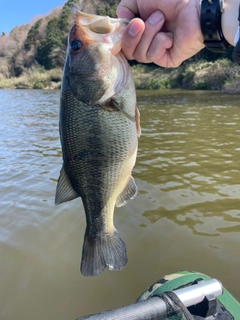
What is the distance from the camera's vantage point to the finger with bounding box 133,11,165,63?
6.95ft

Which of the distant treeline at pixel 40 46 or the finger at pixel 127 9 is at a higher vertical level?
the distant treeline at pixel 40 46

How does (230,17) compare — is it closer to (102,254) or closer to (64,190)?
(64,190)

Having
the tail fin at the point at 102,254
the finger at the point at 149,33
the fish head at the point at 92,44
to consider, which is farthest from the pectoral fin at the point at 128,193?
the finger at the point at 149,33

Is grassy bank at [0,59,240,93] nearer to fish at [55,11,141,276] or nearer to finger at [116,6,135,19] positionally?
finger at [116,6,135,19]

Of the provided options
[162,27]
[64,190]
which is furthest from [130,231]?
[162,27]

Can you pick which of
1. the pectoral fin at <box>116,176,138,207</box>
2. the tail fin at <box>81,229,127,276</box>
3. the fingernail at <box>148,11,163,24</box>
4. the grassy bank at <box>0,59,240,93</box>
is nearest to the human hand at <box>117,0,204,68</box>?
the fingernail at <box>148,11,163,24</box>

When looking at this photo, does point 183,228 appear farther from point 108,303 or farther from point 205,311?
point 205,311

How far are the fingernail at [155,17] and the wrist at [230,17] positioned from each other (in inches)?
15.5

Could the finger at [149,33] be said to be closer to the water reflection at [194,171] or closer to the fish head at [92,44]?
the fish head at [92,44]

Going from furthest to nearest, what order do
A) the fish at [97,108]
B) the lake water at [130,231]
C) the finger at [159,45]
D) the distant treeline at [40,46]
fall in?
the distant treeline at [40,46] < the lake water at [130,231] < the finger at [159,45] < the fish at [97,108]

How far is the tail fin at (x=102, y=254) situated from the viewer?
7.10ft

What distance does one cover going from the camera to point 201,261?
4.13 m

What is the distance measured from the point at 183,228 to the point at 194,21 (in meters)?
3.25

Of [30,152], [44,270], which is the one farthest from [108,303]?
[30,152]
